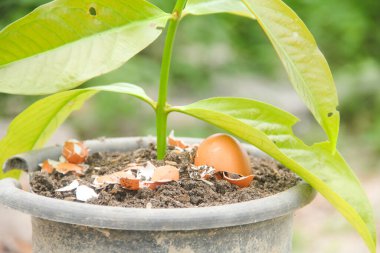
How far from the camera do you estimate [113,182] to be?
1264 mm

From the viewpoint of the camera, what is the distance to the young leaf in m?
1.11

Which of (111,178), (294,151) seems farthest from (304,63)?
(111,178)

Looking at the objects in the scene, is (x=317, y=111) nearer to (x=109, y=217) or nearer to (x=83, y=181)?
(x=109, y=217)

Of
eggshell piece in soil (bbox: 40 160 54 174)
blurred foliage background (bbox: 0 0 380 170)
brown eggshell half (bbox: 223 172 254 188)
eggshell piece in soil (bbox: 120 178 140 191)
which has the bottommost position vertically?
blurred foliage background (bbox: 0 0 380 170)

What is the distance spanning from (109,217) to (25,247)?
1711mm

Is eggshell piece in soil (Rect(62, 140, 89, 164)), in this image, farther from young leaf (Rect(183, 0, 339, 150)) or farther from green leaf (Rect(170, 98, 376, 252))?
young leaf (Rect(183, 0, 339, 150))

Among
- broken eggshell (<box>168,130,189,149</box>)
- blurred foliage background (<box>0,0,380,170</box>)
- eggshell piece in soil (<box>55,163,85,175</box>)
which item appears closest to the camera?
eggshell piece in soil (<box>55,163,85,175</box>)

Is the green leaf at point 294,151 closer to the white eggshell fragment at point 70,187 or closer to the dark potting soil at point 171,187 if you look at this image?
the dark potting soil at point 171,187

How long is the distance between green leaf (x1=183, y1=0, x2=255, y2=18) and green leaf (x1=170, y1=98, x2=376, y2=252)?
0.20 metres

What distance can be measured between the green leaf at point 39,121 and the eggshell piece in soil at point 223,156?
0.60 feet

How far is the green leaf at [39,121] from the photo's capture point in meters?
1.42

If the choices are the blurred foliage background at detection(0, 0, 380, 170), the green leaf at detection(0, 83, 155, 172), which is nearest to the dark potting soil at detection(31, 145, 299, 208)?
the green leaf at detection(0, 83, 155, 172)

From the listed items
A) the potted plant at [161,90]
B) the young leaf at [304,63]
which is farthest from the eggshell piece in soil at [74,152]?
the young leaf at [304,63]

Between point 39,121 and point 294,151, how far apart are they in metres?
0.59
